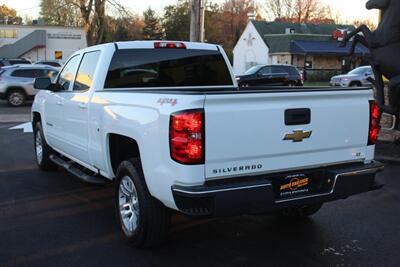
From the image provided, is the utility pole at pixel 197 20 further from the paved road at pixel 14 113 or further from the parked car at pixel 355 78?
the parked car at pixel 355 78

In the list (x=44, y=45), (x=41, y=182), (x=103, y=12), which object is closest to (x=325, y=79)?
(x=103, y=12)

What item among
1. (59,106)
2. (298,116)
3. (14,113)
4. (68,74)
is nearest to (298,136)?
(298,116)

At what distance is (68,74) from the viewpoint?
7324 mm

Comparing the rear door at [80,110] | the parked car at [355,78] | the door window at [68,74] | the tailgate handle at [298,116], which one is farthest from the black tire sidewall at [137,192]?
the parked car at [355,78]

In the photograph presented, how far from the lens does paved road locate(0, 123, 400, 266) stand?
15.7 feet

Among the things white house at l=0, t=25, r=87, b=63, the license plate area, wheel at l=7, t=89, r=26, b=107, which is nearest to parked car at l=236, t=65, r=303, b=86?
wheel at l=7, t=89, r=26, b=107

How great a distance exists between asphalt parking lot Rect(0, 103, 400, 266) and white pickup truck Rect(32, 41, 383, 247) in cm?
30

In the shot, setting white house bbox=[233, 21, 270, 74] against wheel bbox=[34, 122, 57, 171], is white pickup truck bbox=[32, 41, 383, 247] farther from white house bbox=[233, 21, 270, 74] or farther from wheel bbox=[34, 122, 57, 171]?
white house bbox=[233, 21, 270, 74]

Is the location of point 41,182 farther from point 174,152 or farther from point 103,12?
point 103,12

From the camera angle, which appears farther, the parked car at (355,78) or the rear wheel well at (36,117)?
the parked car at (355,78)

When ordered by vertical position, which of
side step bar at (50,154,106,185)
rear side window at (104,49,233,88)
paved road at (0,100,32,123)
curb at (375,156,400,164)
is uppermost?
rear side window at (104,49,233,88)

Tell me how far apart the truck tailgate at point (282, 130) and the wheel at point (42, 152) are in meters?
4.92

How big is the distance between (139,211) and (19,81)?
1918 centimetres

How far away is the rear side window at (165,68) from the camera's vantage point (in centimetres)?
612
